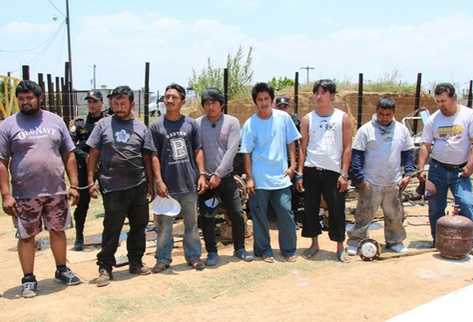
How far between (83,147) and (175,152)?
1762 millimetres

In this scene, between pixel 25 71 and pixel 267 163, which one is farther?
pixel 25 71

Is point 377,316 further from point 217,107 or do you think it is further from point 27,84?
point 27,84

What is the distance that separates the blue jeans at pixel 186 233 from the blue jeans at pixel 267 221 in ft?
2.29

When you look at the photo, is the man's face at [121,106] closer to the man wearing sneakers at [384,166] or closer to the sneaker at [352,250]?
the man wearing sneakers at [384,166]

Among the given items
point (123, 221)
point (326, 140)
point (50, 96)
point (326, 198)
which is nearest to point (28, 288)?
point (123, 221)

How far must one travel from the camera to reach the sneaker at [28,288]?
14.9 ft

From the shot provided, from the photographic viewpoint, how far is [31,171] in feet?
14.5

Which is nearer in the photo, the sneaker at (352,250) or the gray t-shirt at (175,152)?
the gray t-shirt at (175,152)

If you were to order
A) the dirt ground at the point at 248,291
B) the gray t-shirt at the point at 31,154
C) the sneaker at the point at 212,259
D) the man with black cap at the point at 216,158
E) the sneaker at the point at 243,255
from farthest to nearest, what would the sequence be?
the sneaker at the point at 243,255 < the sneaker at the point at 212,259 < the man with black cap at the point at 216,158 < the gray t-shirt at the point at 31,154 < the dirt ground at the point at 248,291

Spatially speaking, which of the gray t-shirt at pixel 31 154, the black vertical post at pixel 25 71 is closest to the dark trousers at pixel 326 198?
the gray t-shirt at pixel 31 154

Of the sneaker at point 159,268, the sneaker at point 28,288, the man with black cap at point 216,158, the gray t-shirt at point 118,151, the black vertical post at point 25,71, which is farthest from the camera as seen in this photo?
the black vertical post at point 25,71

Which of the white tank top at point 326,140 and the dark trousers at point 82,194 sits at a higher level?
the white tank top at point 326,140

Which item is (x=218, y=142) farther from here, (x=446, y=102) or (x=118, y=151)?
(x=446, y=102)

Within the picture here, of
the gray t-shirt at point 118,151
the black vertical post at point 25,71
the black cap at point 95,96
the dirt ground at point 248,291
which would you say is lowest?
the dirt ground at point 248,291
